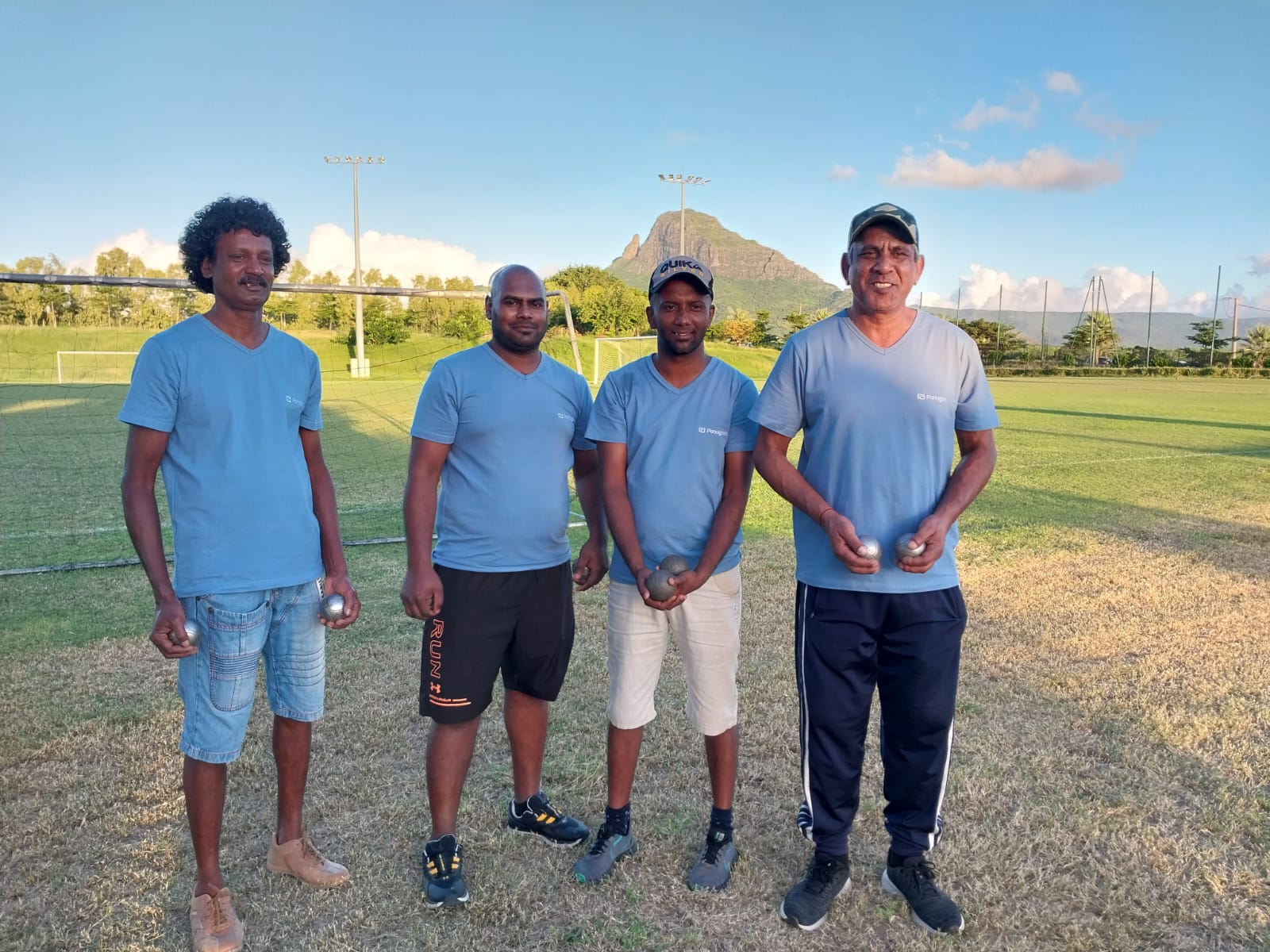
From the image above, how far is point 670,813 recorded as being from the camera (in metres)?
3.51

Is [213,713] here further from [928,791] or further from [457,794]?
[928,791]

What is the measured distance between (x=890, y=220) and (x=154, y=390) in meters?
2.32

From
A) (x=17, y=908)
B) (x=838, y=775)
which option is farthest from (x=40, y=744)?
(x=838, y=775)

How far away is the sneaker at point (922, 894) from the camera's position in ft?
9.17

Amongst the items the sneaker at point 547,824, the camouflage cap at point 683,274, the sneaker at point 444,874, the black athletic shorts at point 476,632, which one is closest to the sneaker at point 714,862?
the sneaker at point 547,824

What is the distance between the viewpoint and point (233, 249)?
9.05 ft

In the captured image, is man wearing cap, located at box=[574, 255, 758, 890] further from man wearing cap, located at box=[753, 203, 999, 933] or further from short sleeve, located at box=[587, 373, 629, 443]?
man wearing cap, located at box=[753, 203, 999, 933]

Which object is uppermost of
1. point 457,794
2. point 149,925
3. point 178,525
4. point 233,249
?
point 233,249

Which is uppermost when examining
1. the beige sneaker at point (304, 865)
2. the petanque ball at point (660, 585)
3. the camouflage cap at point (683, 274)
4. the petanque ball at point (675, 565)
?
the camouflage cap at point (683, 274)

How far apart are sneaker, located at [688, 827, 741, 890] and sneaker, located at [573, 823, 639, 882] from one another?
258 mm

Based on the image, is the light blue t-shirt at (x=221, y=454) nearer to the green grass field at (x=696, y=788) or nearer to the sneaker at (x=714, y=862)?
the green grass field at (x=696, y=788)

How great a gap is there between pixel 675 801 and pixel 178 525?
7.17 feet

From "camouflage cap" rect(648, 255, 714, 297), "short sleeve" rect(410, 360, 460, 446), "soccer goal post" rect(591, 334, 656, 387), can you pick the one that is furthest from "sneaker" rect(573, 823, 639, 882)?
"soccer goal post" rect(591, 334, 656, 387)

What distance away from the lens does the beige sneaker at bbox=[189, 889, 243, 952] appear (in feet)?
8.67
